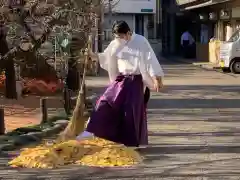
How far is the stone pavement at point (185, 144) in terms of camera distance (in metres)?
6.77

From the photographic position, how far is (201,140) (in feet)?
29.7

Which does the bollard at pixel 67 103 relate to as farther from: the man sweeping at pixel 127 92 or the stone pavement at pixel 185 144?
the man sweeping at pixel 127 92

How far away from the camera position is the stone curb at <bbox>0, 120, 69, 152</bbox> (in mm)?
8398

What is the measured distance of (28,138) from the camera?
29.5ft

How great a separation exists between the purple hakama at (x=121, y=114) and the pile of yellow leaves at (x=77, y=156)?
0.60 feet

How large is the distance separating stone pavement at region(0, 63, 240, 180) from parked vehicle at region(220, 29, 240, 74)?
677 cm

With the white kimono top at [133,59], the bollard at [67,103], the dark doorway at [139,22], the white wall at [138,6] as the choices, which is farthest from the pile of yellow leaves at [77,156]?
the dark doorway at [139,22]

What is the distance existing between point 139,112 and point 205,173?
4.88ft

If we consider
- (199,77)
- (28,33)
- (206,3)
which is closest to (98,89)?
(28,33)

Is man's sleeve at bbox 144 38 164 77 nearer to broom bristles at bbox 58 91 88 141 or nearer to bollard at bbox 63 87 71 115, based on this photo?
broom bristles at bbox 58 91 88 141

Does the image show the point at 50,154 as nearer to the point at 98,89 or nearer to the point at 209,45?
the point at 98,89

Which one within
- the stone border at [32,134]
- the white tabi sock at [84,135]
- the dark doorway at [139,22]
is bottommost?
the stone border at [32,134]

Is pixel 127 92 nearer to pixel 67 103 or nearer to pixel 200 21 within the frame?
pixel 67 103

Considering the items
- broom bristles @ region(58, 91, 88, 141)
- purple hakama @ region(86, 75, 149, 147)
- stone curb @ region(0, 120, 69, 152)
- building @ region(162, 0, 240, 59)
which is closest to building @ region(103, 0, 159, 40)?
building @ region(162, 0, 240, 59)
